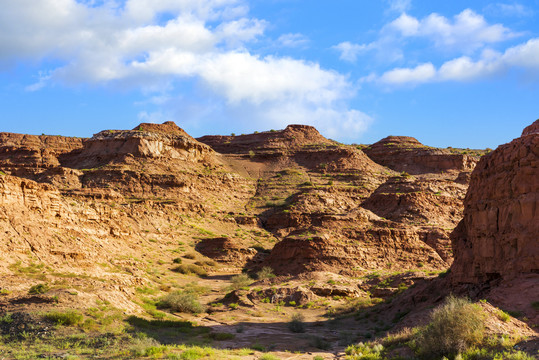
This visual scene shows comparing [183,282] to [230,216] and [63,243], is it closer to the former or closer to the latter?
[63,243]

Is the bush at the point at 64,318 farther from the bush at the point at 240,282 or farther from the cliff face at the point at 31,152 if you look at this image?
the cliff face at the point at 31,152

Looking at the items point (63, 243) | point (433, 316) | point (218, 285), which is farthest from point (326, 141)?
point (433, 316)

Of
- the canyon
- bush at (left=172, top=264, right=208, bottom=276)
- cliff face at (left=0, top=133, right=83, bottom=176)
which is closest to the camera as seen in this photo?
the canyon

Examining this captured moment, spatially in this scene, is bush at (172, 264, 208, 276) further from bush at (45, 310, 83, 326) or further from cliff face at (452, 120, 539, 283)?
cliff face at (452, 120, 539, 283)

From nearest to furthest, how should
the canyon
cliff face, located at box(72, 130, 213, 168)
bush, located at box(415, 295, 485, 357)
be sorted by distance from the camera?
bush, located at box(415, 295, 485, 357), the canyon, cliff face, located at box(72, 130, 213, 168)

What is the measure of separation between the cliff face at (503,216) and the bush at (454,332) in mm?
4295

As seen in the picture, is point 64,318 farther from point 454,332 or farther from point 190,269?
point 190,269

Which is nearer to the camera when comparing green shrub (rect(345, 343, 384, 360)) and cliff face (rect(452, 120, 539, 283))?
green shrub (rect(345, 343, 384, 360))

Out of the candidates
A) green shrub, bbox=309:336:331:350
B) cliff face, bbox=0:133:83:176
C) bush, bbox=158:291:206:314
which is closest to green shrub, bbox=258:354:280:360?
green shrub, bbox=309:336:331:350

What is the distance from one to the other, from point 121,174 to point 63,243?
36.9m

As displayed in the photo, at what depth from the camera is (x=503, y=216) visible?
20516 mm

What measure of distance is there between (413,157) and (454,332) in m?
83.1

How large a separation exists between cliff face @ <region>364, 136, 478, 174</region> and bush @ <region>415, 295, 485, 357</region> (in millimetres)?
77497

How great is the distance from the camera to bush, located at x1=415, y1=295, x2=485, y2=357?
15.4m
